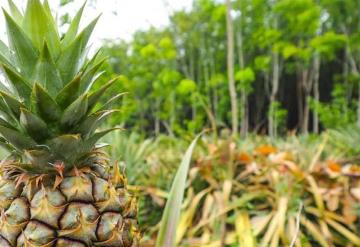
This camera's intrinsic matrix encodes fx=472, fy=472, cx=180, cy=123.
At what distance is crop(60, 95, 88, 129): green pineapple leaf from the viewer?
1.26 m

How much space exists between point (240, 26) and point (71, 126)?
24432mm

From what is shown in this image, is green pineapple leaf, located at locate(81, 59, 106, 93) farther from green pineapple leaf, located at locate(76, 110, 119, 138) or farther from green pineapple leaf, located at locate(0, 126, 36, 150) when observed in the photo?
green pineapple leaf, located at locate(0, 126, 36, 150)

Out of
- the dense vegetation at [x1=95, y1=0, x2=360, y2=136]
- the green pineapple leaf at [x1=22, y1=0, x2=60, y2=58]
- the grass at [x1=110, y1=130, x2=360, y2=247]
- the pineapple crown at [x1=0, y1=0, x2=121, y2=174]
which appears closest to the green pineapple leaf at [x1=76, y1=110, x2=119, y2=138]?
the pineapple crown at [x1=0, y1=0, x2=121, y2=174]

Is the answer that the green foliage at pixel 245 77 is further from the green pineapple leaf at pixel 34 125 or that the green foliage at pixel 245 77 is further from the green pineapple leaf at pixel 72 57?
the green pineapple leaf at pixel 34 125

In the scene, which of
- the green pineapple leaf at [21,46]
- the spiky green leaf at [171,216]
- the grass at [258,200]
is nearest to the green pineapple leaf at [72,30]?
the green pineapple leaf at [21,46]

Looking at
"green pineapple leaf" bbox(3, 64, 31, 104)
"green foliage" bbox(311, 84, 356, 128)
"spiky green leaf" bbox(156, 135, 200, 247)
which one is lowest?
"spiky green leaf" bbox(156, 135, 200, 247)

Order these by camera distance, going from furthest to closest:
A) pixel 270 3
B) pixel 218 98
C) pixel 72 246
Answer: pixel 218 98 → pixel 270 3 → pixel 72 246

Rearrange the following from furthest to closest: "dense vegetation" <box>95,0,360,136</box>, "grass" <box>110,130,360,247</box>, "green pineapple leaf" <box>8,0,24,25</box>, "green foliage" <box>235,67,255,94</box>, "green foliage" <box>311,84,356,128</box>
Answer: "green foliage" <box>235,67,255,94</box>
"dense vegetation" <box>95,0,360,136</box>
"green foliage" <box>311,84,356,128</box>
"grass" <box>110,130,360,247</box>
"green pineapple leaf" <box>8,0,24,25</box>

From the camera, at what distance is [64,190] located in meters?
1.31

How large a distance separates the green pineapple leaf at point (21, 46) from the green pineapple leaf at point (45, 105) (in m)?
0.11

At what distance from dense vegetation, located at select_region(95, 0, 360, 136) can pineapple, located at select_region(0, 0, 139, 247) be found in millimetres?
17822

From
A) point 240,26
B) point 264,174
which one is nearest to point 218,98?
point 240,26

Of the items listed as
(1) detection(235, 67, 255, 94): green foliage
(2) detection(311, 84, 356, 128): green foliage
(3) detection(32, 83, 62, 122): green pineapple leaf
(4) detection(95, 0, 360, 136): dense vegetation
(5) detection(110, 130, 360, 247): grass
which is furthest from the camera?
(1) detection(235, 67, 255, 94): green foliage

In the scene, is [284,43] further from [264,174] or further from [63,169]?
[63,169]
